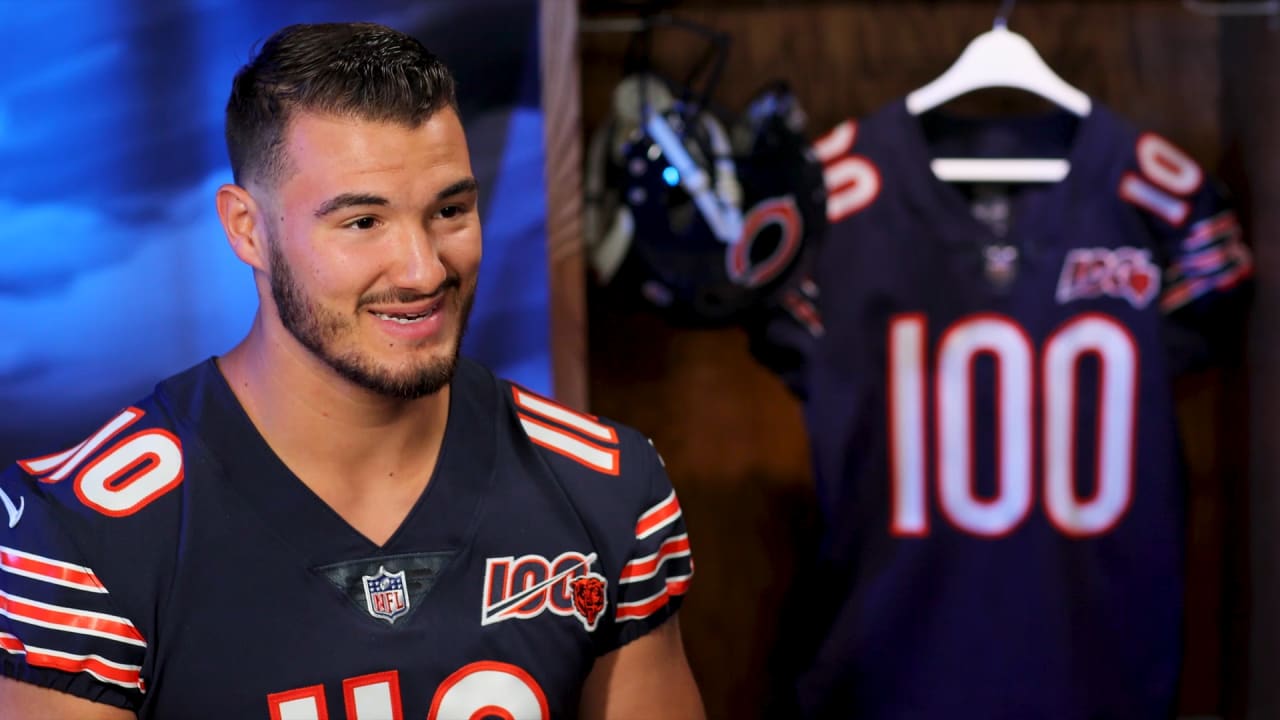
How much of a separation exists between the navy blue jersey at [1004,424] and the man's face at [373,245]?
0.67 meters

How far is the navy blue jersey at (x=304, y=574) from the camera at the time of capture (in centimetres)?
110

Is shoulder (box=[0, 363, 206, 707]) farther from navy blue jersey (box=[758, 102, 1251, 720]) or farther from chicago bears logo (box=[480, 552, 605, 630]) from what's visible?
navy blue jersey (box=[758, 102, 1251, 720])

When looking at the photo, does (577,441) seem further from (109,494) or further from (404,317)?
(109,494)

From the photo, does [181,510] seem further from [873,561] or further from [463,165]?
[873,561]

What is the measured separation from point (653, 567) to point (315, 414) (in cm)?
35

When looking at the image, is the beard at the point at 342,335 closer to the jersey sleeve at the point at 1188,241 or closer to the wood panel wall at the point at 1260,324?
the jersey sleeve at the point at 1188,241

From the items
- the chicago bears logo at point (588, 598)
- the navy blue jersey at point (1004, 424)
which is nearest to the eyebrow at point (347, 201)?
the chicago bears logo at point (588, 598)

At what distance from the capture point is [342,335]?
112 centimetres

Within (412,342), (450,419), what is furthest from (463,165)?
(450,419)

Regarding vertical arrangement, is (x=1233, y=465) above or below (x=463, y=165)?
below

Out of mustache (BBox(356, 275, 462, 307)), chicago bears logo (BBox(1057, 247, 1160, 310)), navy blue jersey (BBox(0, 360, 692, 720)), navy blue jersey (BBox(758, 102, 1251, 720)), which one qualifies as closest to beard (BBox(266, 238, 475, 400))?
mustache (BBox(356, 275, 462, 307))

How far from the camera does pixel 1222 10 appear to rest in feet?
6.33

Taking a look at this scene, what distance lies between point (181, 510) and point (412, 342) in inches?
9.8

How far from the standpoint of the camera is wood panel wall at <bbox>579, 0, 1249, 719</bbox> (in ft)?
6.35
